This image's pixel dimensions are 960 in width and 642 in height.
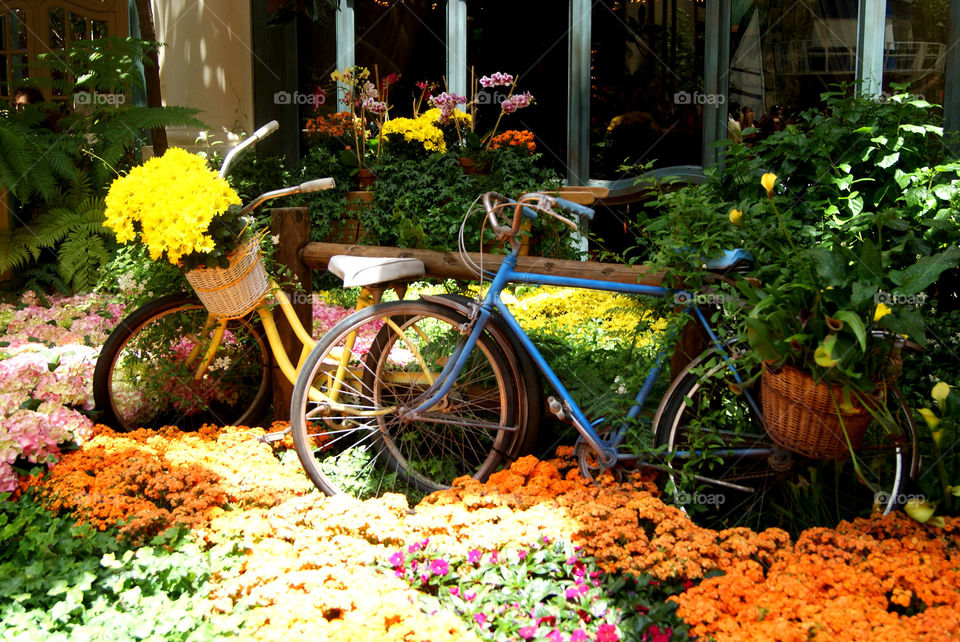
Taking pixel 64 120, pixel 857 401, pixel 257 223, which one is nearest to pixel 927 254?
pixel 857 401

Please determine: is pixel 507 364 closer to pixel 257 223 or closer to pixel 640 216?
pixel 640 216

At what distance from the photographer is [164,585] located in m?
2.91

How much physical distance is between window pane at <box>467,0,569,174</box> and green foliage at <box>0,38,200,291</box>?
103 inches

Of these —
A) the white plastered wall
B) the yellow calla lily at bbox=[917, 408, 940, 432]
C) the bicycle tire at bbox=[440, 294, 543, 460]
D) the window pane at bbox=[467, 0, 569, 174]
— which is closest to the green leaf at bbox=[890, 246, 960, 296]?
the yellow calla lily at bbox=[917, 408, 940, 432]

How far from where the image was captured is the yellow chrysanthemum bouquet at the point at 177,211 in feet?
12.1

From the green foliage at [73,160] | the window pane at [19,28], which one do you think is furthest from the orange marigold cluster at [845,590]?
the window pane at [19,28]

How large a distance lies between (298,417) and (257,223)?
3.33ft

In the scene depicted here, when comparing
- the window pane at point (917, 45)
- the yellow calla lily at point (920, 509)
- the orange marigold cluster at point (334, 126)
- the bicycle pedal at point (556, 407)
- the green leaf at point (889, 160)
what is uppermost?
the window pane at point (917, 45)

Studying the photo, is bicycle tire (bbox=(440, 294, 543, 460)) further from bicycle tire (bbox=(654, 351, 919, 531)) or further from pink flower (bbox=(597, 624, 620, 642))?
pink flower (bbox=(597, 624, 620, 642))

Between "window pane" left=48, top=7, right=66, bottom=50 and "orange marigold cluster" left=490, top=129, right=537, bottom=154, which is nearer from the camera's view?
"orange marigold cluster" left=490, top=129, right=537, bottom=154

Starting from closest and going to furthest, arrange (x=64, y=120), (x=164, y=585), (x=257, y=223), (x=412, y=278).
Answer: (x=164, y=585), (x=412, y=278), (x=257, y=223), (x=64, y=120)

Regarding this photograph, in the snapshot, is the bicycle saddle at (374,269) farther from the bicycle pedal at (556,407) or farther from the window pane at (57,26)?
the window pane at (57,26)

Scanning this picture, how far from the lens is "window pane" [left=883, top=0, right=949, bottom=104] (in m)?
6.19

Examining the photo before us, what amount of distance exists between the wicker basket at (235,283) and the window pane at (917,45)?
4583mm
